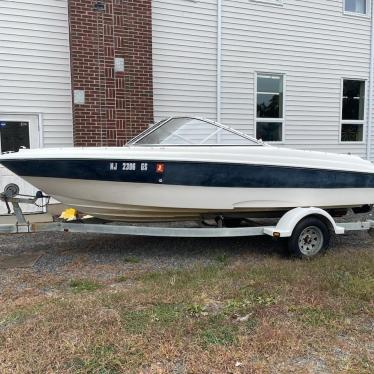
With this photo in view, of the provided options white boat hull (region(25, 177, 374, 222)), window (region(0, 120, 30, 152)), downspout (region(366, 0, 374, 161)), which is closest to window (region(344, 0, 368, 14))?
downspout (region(366, 0, 374, 161))

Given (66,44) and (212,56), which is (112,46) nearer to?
(66,44)

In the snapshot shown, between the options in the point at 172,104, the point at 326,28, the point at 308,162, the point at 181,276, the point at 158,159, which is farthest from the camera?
the point at 326,28

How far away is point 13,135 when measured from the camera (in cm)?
837

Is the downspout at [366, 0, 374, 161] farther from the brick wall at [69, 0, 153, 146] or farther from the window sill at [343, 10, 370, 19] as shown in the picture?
the brick wall at [69, 0, 153, 146]

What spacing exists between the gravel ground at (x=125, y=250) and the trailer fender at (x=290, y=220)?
44 centimetres

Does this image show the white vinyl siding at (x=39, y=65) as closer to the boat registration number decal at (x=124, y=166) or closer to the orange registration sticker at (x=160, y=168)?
the boat registration number decal at (x=124, y=166)

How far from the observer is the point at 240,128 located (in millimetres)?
10328

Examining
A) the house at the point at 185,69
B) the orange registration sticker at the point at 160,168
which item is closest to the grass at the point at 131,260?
the orange registration sticker at the point at 160,168

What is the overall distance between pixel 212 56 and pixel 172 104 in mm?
1400

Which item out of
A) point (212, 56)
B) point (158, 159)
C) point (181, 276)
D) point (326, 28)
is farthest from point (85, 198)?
point (326, 28)

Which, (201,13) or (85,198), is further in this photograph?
(201,13)

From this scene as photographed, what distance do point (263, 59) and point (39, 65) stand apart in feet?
16.2

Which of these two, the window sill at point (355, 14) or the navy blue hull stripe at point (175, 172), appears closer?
the navy blue hull stripe at point (175, 172)

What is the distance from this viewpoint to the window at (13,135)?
8266mm
